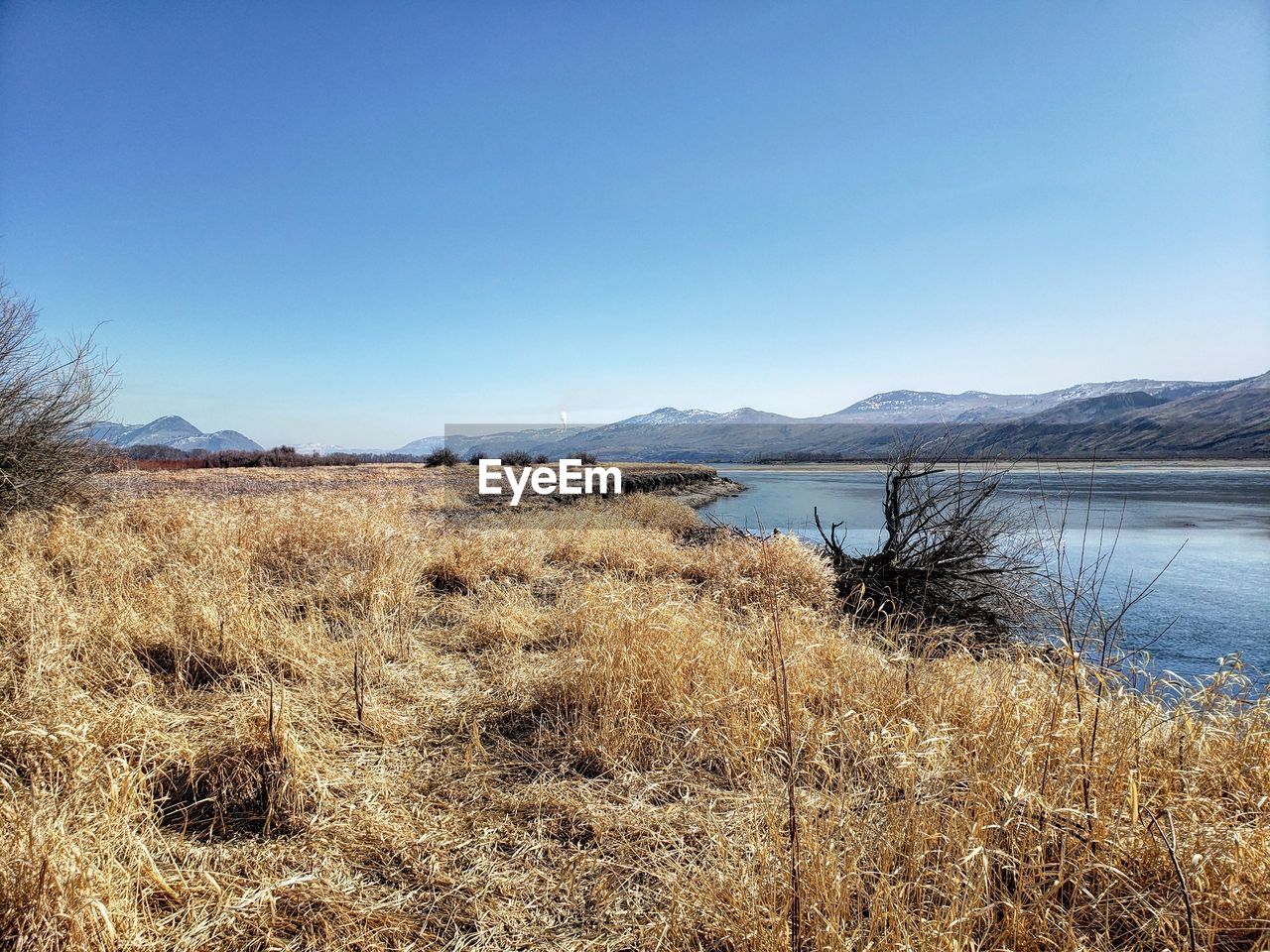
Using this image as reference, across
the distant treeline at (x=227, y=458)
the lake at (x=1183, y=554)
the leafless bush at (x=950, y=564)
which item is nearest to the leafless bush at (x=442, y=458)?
the distant treeline at (x=227, y=458)

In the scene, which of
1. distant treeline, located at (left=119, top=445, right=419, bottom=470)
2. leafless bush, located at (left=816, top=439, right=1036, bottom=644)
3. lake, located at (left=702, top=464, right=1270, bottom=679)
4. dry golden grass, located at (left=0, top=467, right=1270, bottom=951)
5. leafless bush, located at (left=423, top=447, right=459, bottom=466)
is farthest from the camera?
leafless bush, located at (left=423, top=447, right=459, bottom=466)

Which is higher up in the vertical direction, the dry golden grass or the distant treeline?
the distant treeline

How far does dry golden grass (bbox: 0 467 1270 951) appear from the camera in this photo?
2.01m

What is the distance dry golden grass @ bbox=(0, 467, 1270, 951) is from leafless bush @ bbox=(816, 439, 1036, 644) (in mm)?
4223

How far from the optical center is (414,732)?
141 inches

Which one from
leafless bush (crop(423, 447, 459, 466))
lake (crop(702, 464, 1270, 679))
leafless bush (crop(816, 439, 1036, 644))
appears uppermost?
leafless bush (crop(423, 447, 459, 466))

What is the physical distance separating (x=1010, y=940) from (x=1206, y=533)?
24.8 m

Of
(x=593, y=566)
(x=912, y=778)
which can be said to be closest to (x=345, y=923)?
(x=912, y=778)

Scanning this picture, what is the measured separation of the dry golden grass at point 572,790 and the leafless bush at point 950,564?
166 inches

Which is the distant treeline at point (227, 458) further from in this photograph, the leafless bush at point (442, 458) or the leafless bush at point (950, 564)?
the leafless bush at point (950, 564)

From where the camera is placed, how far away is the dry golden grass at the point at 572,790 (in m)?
2.01

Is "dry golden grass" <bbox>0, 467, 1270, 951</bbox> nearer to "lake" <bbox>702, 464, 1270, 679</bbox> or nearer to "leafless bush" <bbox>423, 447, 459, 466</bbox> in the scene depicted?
"lake" <bbox>702, 464, 1270, 679</bbox>

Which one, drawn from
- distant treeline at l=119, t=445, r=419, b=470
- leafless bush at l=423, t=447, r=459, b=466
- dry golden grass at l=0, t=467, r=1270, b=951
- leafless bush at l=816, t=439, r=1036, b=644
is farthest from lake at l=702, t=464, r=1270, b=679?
distant treeline at l=119, t=445, r=419, b=470

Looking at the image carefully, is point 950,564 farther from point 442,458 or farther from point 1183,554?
point 442,458
